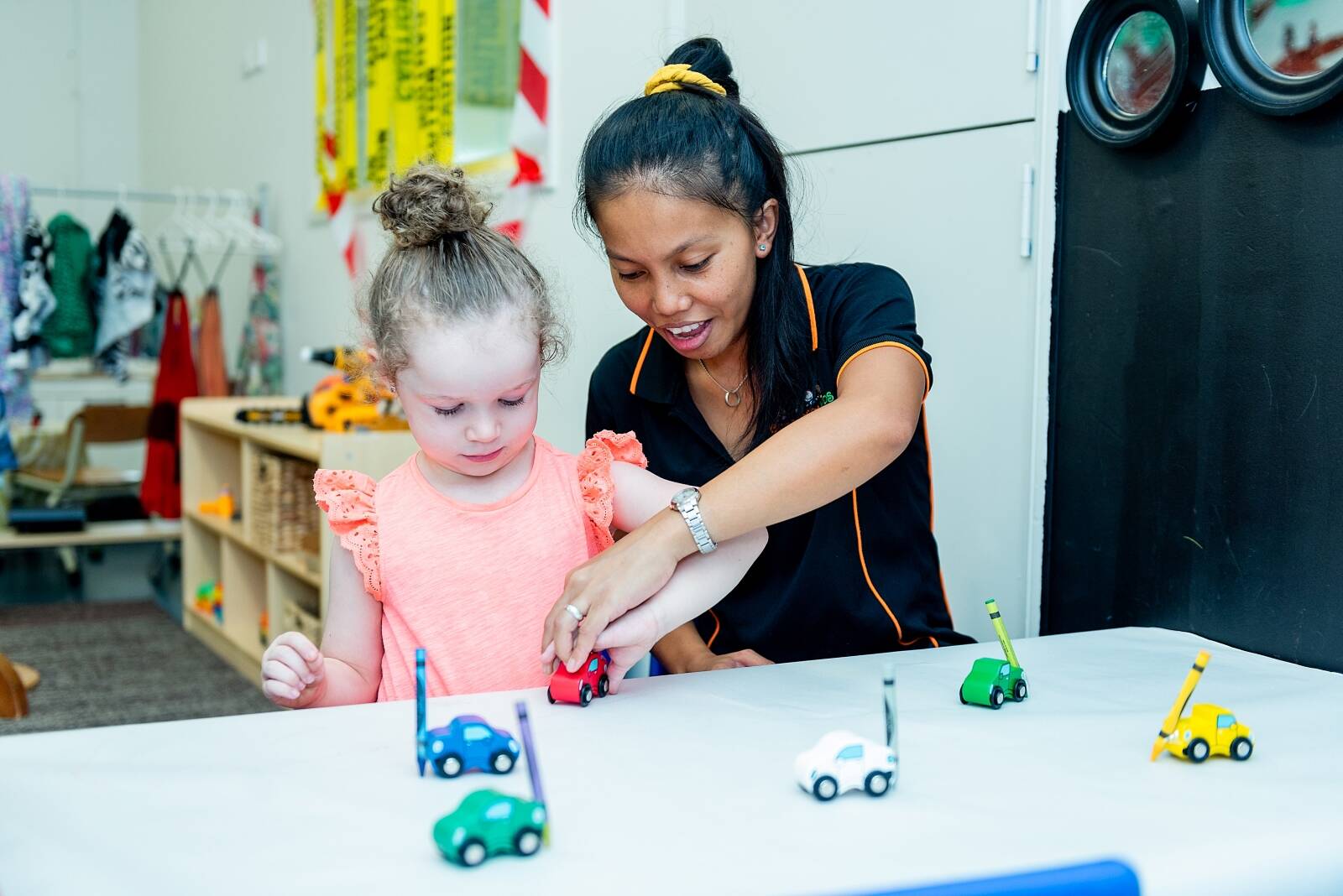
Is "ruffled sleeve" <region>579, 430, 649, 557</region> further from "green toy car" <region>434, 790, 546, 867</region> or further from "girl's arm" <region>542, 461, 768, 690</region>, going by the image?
"green toy car" <region>434, 790, 546, 867</region>

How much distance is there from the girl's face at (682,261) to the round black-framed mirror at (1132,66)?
A: 430 mm

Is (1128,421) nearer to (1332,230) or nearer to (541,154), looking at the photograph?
A: (1332,230)

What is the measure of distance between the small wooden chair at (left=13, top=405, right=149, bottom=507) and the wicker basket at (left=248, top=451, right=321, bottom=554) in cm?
140

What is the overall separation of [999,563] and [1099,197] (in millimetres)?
517

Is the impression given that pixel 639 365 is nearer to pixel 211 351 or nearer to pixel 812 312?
pixel 812 312

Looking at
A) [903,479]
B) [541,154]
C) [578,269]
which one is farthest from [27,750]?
[541,154]

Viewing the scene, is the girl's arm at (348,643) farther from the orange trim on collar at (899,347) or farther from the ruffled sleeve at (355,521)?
the orange trim on collar at (899,347)

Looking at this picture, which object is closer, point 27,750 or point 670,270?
point 27,750

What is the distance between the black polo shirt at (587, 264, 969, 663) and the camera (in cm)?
140

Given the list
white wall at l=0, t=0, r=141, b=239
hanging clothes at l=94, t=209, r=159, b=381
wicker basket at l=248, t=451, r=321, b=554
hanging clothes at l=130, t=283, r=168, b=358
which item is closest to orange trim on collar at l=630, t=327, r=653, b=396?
wicker basket at l=248, t=451, r=321, b=554

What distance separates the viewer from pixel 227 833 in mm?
685

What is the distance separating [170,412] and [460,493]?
138 inches

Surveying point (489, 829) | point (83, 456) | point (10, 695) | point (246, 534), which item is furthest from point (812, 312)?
point (83, 456)

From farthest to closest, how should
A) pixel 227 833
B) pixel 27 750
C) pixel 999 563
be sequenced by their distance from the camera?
pixel 999 563 → pixel 27 750 → pixel 227 833
